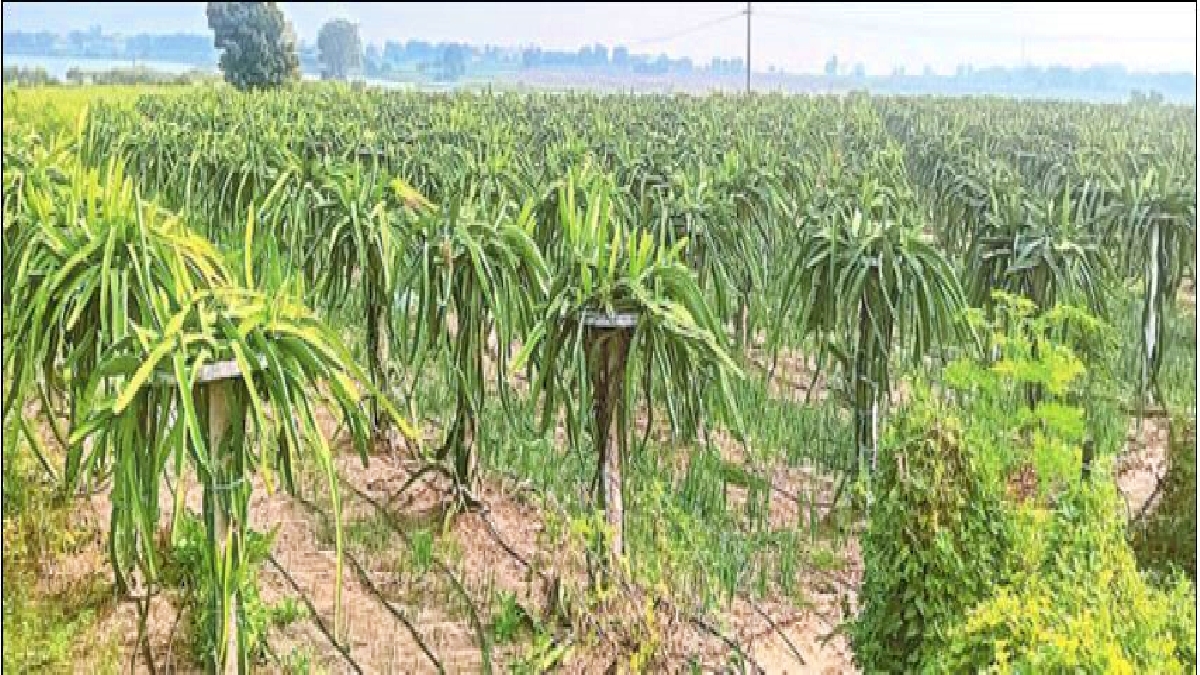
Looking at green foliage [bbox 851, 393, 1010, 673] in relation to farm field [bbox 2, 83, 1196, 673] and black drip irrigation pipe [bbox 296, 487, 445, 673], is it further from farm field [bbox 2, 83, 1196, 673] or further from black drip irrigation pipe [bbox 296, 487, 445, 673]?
black drip irrigation pipe [bbox 296, 487, 445, 673]

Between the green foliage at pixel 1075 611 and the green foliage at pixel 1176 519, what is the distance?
0.81 meters

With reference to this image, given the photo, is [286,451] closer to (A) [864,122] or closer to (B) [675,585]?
(B) [675,585]

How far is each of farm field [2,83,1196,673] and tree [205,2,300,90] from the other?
30.5ft

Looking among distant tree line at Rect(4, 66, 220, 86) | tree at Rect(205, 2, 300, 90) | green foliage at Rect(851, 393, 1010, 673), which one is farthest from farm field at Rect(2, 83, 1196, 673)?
distant tree line at Rect(4, 66, 220, 86)

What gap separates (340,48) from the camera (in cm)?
1594

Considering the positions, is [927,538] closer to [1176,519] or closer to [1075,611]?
[1075,611]

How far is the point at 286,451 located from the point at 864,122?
11.5 metres

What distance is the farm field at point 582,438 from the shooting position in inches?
99.0

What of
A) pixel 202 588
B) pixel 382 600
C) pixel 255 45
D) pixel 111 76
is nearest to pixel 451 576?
pixel 382 600

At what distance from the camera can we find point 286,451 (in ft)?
8.68

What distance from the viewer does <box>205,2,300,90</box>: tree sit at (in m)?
15.2

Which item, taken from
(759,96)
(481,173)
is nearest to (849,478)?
(481,173)

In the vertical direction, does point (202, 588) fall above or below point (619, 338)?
below

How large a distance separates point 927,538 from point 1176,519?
1.31 metres
